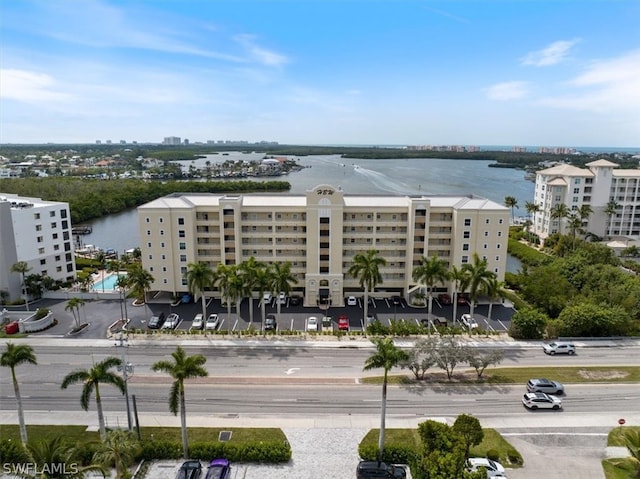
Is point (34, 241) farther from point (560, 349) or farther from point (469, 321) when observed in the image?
point (560, 349)

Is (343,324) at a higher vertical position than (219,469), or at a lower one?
lower

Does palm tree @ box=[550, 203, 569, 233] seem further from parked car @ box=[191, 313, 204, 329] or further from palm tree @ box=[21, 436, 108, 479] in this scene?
palm tree @ box=[21, 436, 108, 479]

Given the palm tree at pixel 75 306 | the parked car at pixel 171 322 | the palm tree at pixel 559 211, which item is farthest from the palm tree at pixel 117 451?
the palm tree at pixel 559 211

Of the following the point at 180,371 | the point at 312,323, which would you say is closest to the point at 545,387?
the point at 312,323

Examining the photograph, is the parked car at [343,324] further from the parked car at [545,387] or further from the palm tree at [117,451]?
the palm tree at [117,451]

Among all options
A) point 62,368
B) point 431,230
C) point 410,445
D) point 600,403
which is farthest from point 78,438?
point 431,230

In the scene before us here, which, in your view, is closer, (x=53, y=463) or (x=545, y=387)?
(x=53, y=463)
